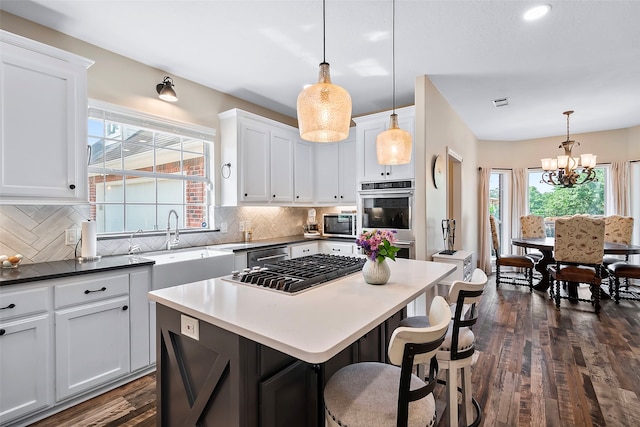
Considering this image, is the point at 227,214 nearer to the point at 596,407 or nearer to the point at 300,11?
the point at 300,11

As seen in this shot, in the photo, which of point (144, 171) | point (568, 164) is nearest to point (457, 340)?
point (144, 171)

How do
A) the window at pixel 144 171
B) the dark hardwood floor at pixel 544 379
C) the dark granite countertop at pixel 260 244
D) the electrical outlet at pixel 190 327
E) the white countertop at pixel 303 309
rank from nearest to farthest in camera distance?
the white countertop at pixel 303 309
the electrical outlet at pixel 190 327
the dark hardwood floor at pixel 544 379
the window at pixel 144 171
the dark granite countertop at pixel 260 244

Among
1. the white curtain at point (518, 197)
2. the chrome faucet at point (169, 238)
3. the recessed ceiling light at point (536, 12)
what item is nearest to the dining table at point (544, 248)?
the white curtain at point (518, 197)

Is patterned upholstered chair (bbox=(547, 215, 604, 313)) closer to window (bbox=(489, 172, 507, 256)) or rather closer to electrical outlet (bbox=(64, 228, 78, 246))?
window (bbox=(489, 172, 507, 256))

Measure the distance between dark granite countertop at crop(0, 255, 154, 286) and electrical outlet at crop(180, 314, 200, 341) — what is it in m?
1.20

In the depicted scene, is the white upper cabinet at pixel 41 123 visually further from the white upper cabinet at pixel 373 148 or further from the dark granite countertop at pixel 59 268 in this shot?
the white upper cabinet at pixel 373 148

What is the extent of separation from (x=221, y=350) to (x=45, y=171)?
203 cm

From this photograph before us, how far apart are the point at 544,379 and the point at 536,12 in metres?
2.81

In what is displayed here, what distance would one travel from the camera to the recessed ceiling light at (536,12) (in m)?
2.22

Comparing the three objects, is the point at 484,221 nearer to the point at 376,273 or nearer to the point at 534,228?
the point at 534,228

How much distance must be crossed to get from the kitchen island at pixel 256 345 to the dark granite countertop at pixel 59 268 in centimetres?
97

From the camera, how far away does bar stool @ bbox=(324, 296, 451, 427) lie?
1010mm

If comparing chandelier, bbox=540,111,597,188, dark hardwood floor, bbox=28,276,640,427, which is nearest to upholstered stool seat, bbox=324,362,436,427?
dark hardwood floor, bbox=28,276,640,427

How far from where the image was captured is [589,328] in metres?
3.43
